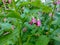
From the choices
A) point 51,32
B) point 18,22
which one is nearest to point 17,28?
point 18,22

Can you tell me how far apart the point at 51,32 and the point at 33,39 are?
85 mm

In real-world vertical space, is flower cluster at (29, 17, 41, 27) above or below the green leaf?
above

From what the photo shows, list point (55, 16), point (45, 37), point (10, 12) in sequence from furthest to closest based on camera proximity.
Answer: point (55, 16) → point (45, 37) → point (10, 12)

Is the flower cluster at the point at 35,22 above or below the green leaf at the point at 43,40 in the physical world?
above

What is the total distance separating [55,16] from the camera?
91cm

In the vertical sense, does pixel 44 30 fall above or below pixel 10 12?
→ below

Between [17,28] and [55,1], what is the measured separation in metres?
0.22

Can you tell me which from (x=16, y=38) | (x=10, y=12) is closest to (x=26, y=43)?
(x=16, y=38)

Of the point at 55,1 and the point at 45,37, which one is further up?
the point at 55,1

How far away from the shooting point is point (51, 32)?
86 cm

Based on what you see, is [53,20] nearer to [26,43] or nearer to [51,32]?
[51,32]

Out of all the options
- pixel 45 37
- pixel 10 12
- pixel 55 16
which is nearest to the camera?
pixel 10 12

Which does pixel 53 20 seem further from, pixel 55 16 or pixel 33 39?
pixel 33 39

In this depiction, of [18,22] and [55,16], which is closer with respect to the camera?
[18,22]
